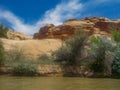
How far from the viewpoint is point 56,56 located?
4184 centimetres

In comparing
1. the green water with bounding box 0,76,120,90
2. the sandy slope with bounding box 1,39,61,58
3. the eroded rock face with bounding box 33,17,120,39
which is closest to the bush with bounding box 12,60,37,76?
A: the green water with bounding box 0,76,120,90

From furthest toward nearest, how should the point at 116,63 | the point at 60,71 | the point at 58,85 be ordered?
the point at 60,71 < the point at 116,63 < the point at 58,85

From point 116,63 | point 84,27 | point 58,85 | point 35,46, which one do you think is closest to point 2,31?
point 35,46

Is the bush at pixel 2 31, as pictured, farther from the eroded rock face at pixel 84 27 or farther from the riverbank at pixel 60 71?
the riverbank at pixel 60 71

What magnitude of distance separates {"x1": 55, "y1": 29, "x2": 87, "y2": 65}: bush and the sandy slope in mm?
10716

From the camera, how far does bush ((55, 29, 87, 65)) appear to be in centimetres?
4038

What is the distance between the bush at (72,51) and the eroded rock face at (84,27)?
18.5m

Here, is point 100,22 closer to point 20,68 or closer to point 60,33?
point 60,33

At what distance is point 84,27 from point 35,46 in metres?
10.1

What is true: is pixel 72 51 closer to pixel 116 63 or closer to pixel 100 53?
pixel 100 53

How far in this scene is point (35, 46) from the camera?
184 feet

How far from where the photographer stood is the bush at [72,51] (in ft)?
132

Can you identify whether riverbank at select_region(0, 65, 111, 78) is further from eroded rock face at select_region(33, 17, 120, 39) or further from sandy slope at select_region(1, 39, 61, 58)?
eroded rock face at select_region(33, 17, 120, 39)

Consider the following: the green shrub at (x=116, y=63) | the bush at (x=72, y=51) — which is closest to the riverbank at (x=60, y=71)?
the bush at (x=72, y=51)
